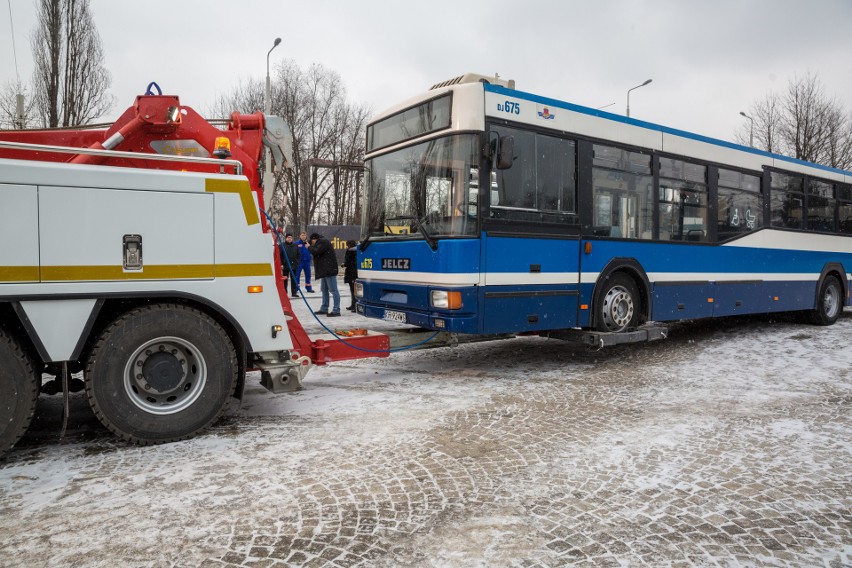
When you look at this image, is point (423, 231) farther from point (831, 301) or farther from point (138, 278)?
point (831, 301)

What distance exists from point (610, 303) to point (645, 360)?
1148 millimetres

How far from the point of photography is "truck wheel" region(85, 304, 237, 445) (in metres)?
4.13

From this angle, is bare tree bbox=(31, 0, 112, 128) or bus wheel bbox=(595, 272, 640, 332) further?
bare tree bbox=(31, 0, 112, 128)

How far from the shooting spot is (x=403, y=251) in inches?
275

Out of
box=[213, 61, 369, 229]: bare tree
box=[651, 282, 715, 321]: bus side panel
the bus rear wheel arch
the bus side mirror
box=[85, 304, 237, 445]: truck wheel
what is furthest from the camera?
box=[213, 61, 369, 229]: bare tree

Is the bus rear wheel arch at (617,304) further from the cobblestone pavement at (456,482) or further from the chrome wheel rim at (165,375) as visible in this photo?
the chrome wheel rim at (165,375)

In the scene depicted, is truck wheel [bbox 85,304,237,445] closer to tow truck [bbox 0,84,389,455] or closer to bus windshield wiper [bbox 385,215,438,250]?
tow truck [bbox 0,84,389,455]

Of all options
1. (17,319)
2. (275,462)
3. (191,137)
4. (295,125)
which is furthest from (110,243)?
(295,125)

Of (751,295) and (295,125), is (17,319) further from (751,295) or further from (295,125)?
(295,125)

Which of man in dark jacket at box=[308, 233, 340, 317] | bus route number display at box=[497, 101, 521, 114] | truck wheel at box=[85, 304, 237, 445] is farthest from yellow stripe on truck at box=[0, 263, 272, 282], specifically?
man in dark jacket at box=[308, 233, 340, 317]

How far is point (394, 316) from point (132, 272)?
3.51 meters

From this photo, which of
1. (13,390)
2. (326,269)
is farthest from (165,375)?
(326,269)

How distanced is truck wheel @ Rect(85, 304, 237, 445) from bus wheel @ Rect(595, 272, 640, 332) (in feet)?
15.8

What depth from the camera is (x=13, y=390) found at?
12.6 feet
